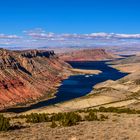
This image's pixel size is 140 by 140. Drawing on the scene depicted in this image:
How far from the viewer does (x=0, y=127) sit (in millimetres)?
32094

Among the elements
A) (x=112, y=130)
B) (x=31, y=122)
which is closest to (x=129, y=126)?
(x=112, y=130)

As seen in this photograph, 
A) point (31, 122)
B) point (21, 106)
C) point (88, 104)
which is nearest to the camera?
point (31, 122)

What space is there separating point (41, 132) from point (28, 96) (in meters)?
159

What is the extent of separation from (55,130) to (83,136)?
14.5 ft

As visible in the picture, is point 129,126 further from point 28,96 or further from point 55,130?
point 28,96

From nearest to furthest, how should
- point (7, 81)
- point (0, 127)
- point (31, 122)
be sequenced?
point (0, 127), point (31, 122), point (7, 81)

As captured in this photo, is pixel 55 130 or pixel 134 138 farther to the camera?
pixel 55 130

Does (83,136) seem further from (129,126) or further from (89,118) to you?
(89,118)

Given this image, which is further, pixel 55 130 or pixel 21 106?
pixel 21 106

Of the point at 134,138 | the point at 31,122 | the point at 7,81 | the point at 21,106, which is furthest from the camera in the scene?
the point at 7,81

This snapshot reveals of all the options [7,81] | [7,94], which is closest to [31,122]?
[7,94]

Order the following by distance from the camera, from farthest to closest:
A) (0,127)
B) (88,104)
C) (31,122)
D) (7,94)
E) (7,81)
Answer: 1. (7,81)
2. (7,94)
3. (88,104)
4. (31,122)
5. (0,127)

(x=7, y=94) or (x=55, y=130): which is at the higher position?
(x=55, y=130)

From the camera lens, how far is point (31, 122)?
40.7 m
